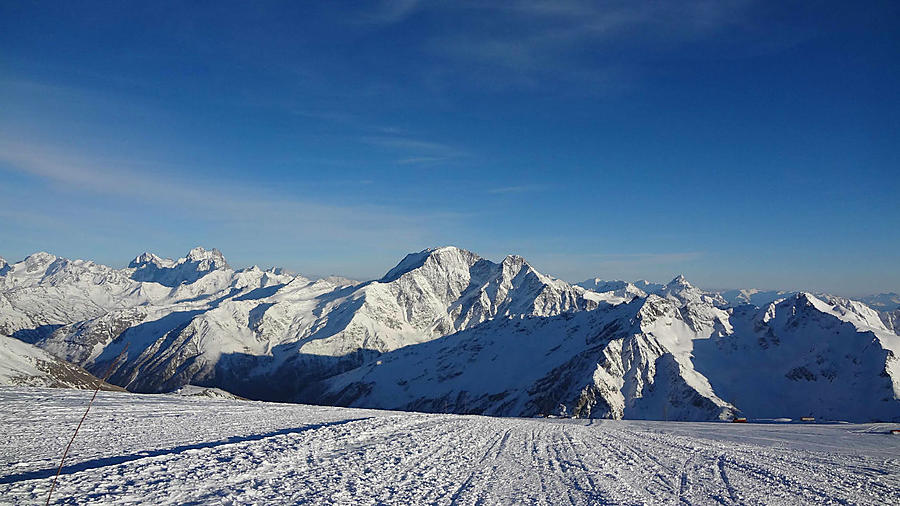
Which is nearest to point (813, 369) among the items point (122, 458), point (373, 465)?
point (373, 465)

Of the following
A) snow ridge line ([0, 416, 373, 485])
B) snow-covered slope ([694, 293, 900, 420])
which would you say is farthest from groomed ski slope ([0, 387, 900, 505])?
snow-covered slope ([694, 293, 900, 420])

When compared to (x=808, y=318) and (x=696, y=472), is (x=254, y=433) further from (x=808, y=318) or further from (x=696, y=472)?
(x=808, y=318)

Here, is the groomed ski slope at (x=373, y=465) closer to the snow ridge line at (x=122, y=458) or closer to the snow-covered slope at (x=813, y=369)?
the snow ridge line at (x=122, y=458)

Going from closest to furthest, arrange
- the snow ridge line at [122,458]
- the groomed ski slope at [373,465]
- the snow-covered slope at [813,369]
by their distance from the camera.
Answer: the snow ridge line at [122,458] < the groomed ski slope at [373,465] < the snow-covered slope at [813,369]

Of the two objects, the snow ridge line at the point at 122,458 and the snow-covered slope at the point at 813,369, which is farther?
the snow-covered slope at the point at 813,369

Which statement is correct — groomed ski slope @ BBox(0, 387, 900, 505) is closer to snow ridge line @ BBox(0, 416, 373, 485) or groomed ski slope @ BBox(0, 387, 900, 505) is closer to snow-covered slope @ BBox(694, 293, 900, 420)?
snow ridge line @ BBox(0, 416, 373, 485)

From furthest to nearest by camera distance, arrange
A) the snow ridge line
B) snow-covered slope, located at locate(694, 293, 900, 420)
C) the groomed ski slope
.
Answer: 1. snow-covered slope, located at locate(694, 293, 900, 420)
2. the groomed ski slope
3. the snow ridge line

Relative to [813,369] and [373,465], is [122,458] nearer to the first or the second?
[373,465]

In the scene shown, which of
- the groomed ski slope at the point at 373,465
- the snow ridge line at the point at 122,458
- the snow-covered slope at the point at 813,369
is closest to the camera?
the snow ridge line at the point at 122,458

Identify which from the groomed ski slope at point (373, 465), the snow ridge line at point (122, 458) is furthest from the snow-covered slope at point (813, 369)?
the snow ridge line at point (122, 458)

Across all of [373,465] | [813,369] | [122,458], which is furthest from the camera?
[813,369]
